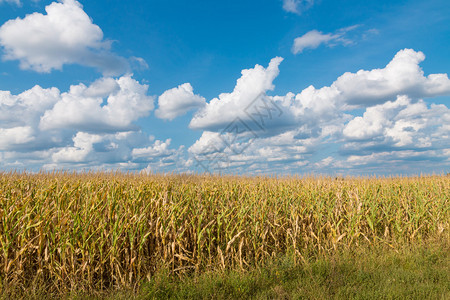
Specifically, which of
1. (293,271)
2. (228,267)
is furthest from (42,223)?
(293,271)

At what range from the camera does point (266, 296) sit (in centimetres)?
513

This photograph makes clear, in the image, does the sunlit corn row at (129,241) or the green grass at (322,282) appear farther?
the sunlit corn row at (129,241)

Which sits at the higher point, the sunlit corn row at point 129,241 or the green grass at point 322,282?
the sunlit corn row at point 129,241

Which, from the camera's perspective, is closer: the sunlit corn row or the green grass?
the green grass

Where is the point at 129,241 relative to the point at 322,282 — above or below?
above

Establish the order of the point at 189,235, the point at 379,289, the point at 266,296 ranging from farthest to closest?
the point at 189,235
the point at 379,289
the point at 266,296

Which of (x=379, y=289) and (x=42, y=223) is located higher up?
(x=42, y=223)

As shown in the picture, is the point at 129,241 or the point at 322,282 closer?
the point at 322,282

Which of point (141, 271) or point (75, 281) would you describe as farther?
point (141, 271)

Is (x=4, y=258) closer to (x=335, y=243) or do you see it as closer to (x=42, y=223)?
(x=42, y=223)

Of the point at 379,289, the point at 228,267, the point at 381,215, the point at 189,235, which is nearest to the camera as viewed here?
the point at 379,289

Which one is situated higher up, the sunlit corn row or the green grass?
the sunlit corn row

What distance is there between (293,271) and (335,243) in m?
1.85

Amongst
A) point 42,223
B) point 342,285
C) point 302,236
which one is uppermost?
point 42,223
